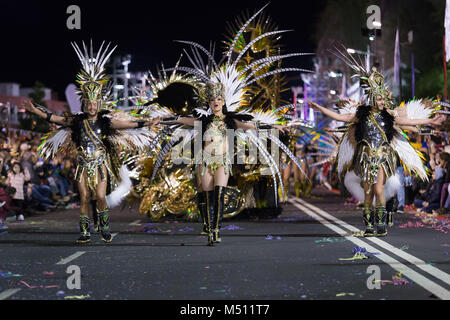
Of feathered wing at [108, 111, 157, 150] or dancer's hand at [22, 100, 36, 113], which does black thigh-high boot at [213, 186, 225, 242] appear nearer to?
feathered wing at [108, 111, 157, 150]

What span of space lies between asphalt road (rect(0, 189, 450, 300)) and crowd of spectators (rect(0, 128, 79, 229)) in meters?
2.34

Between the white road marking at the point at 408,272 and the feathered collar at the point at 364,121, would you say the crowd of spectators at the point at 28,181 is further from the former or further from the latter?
the white road marking at the point at 408,272

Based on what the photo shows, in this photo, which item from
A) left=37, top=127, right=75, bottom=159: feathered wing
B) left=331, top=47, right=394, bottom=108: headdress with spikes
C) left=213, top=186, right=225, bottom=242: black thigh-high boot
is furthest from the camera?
left=331, top=47, right=394, bottom=108: headdress with spikes

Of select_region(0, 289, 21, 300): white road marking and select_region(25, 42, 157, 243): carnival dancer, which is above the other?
select_region(25, 42, 157, 243): carnival dancer

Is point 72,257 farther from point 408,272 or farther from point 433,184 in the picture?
point 433,184

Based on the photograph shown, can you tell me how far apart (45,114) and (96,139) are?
82 cm

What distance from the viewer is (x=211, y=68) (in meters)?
13.4

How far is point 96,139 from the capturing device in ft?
39.1

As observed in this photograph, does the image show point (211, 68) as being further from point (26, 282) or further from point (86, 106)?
point (26, 282)

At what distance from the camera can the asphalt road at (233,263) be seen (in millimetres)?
7184

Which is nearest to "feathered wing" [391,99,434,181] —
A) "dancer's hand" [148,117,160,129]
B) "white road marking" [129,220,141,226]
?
"dancer's hand" [148,117,160,129]

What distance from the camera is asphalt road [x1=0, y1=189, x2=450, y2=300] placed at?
718 centimetres

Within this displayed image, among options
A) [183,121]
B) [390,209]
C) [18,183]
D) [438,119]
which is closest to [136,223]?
[18,183]
